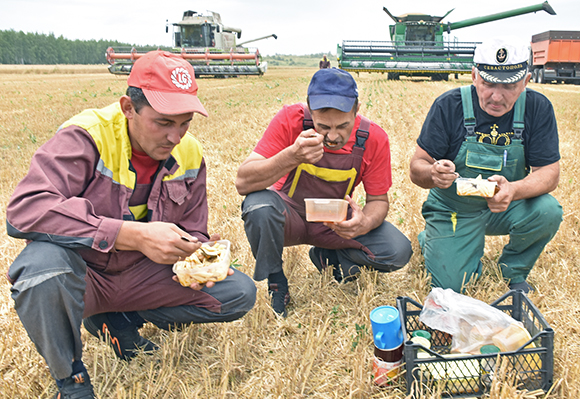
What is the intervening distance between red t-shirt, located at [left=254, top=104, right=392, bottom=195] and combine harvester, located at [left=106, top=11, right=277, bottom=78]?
22.2m

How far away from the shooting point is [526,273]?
323cm

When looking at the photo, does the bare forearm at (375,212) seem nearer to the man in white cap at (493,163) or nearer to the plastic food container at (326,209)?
the plastic food container at (326,209)

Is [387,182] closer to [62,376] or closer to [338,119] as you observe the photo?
[338,119]

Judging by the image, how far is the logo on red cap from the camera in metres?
2.27

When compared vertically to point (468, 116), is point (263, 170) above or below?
below

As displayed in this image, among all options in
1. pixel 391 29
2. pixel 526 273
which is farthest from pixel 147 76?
pixel 391 29

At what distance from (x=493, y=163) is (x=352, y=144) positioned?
99 cm

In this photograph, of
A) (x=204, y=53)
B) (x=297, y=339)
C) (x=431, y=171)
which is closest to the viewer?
(x=297, y=339)

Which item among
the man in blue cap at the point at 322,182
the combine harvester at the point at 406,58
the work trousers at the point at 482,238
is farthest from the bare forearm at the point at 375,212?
the combine harvester at the point at 406,58

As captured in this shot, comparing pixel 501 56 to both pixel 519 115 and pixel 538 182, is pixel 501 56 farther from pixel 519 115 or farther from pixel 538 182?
pixel 538 182

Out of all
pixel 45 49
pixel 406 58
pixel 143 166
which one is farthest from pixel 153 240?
pixel 45 49

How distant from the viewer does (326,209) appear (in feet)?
9.45

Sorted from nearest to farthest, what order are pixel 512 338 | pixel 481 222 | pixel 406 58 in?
pixel 512 338, pixel 481 222, pixel 406 58

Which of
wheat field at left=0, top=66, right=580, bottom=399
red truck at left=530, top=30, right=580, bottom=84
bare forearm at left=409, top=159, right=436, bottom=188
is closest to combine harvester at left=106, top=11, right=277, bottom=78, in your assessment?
red truck at left=530, top=30, right=580, bottom=84
